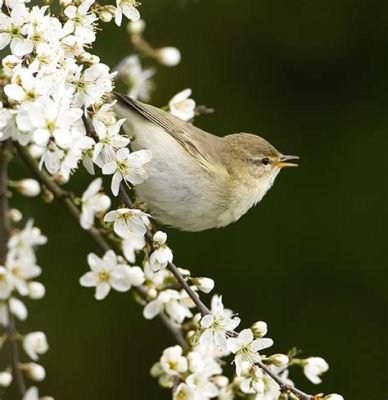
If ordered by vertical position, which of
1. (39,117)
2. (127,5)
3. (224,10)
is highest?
(224,10)

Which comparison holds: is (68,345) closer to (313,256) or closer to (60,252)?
(60,252)

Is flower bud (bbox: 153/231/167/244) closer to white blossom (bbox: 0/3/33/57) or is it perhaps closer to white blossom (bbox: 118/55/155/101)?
white blossom (bbox: 0/3/33/57)

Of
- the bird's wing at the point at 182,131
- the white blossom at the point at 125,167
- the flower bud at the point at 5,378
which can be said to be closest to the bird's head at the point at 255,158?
the bird's wing at the point at 182,131

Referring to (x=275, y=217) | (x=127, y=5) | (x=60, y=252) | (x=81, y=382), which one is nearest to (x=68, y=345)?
(x=81, y=382)

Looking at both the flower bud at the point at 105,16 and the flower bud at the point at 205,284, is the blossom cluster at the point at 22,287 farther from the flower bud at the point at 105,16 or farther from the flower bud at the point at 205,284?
the flower bud at the point at 105,16

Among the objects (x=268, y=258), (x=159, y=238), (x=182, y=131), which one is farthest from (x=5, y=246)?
(x=268, y=258)

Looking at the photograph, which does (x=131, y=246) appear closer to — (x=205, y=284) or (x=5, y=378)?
(x=205, y=284)

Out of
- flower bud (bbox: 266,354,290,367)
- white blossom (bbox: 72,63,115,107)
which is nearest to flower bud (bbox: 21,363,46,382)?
flower bud (bbox: 266,354,290,367)
